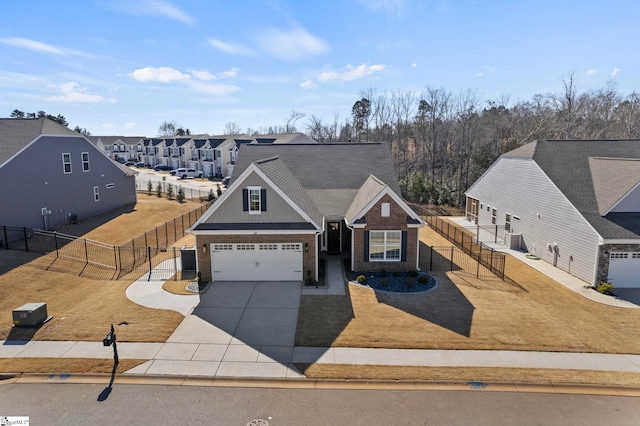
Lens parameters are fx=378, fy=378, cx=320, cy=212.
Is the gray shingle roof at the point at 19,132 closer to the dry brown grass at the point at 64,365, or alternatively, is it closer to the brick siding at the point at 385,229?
the dry brown grass at the point at 64,365

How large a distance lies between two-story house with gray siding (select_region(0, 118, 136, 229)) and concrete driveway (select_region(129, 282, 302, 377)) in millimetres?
19289

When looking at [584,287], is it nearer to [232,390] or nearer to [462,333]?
[462,333]

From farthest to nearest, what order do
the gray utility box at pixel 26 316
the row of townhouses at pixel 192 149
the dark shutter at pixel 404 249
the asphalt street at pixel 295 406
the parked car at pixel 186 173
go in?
1. the parked car at pixel 186 173
2. the row of townhouses at pixel 192 149
3. the dark shutter at pixel 404 249
4. the gray utility box at pixel 26 316
5. the asphalt street at pixel 295 406

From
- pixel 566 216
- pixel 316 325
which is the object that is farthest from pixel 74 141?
pixel 566 216

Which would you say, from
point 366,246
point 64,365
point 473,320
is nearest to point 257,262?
point 366,246

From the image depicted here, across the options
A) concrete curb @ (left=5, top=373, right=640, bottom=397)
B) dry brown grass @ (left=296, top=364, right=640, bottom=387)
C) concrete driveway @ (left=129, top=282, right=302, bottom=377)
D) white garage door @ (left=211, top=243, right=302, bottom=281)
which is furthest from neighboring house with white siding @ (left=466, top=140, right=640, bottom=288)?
concrete driveway @ (left=129, top=282, right=302, bottom=377)

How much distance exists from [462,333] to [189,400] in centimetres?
988

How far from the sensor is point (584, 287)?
19641mm

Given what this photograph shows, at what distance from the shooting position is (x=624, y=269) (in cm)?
1964

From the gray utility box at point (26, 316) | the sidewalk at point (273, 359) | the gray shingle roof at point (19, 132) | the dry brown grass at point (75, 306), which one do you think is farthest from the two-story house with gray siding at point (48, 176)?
the sidewalk at point (273, 359)

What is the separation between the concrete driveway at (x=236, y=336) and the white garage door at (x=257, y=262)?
993 millimetres

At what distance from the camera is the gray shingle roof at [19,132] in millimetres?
27750

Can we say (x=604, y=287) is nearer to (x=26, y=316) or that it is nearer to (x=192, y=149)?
(x=26, y=316)

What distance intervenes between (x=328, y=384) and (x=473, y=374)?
4.55 metres
